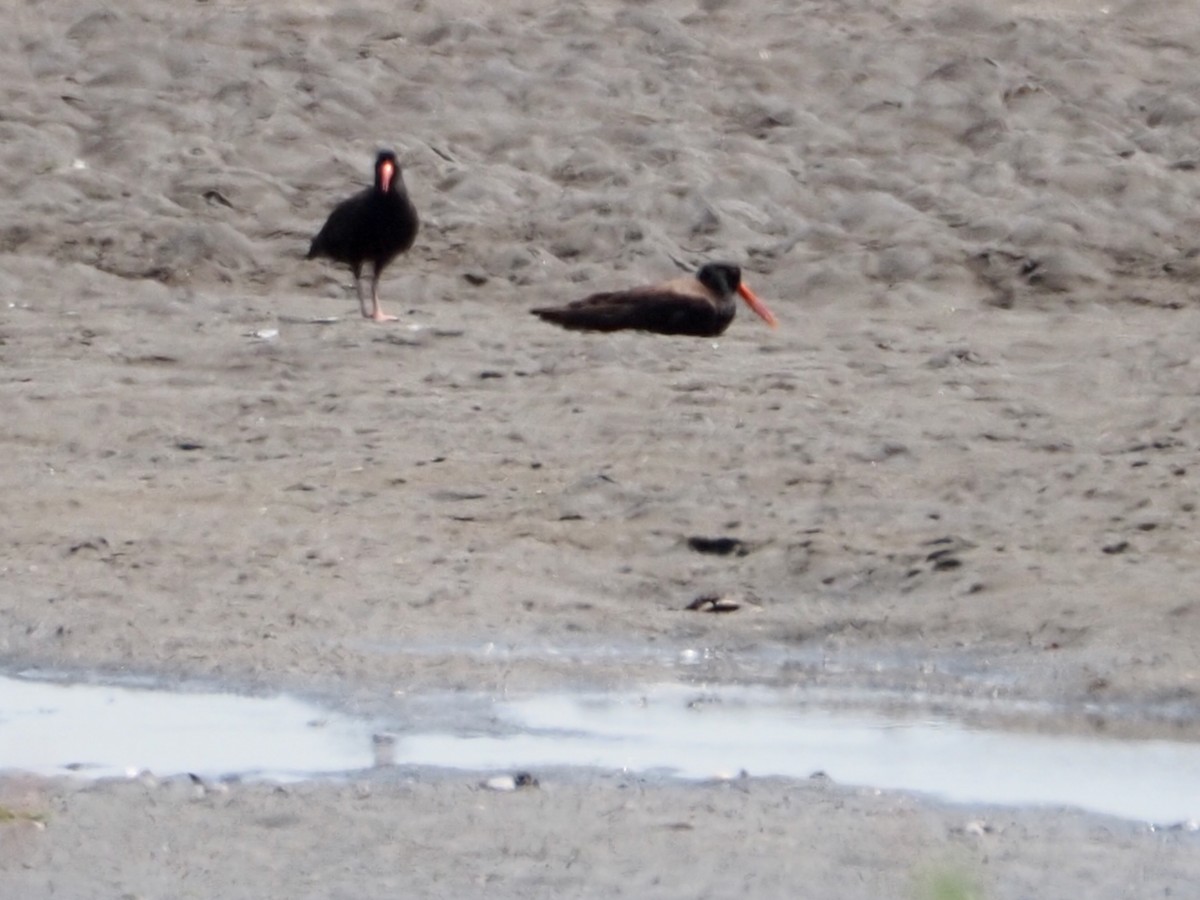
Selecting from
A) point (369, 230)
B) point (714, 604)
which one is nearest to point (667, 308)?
point (369, 230)

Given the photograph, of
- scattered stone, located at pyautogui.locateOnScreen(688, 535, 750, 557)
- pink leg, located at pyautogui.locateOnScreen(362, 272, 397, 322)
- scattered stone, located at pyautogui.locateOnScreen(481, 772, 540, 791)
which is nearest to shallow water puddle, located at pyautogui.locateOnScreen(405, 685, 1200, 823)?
scattered stone, located at pyautogui.locateOnScreen(481, 772, 540, 791)

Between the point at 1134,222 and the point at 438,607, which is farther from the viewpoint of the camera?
the point at 1134,222

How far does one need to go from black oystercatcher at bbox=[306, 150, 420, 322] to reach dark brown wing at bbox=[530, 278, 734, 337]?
0.78m

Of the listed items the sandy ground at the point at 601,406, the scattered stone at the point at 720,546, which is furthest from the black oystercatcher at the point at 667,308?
the scattered stone at the point at 720,546

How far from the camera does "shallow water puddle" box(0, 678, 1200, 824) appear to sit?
18.1 feet

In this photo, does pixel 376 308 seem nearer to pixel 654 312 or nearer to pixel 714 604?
pixel 654 312

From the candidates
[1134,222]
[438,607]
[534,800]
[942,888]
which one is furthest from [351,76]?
[942,888]

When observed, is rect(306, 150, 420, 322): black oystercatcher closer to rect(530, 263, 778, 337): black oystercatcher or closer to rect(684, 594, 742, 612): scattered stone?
rect(530, 263, 778, 337): black oystercatcher

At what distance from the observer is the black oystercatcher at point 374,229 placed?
38.1 ft

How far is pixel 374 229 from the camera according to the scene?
11625 mm

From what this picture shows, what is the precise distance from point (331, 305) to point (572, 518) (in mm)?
4128

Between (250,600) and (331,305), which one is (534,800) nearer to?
(250,600)

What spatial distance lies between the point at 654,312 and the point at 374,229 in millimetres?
1356

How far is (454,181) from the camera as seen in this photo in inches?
535
